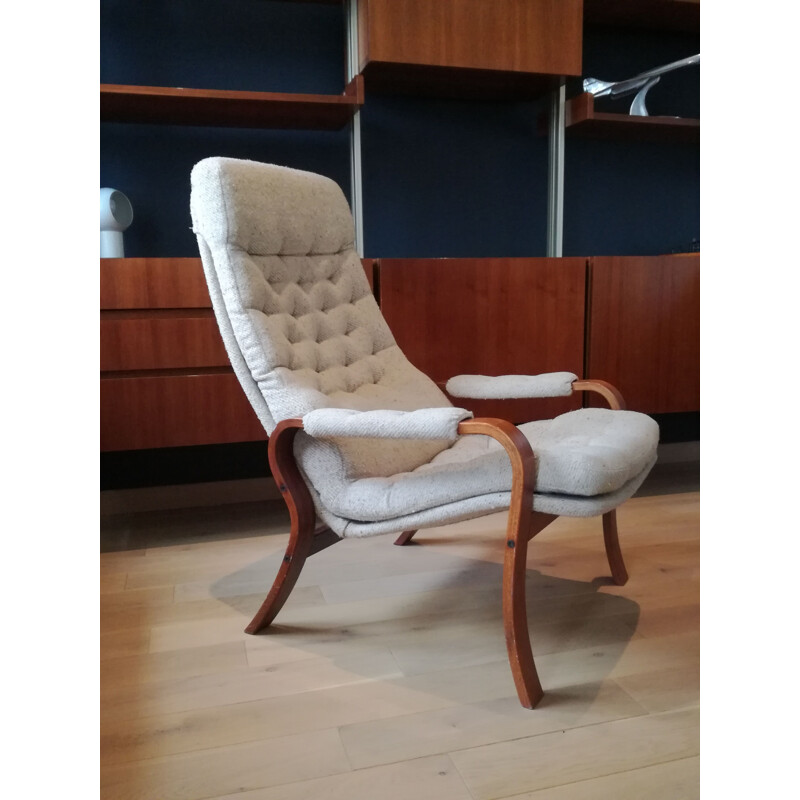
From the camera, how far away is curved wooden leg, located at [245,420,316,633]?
5.14ft

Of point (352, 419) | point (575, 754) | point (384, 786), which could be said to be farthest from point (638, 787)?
point (352, 419)

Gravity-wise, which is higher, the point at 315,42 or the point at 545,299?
the point at 315,42

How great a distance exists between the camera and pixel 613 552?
6.25 ft

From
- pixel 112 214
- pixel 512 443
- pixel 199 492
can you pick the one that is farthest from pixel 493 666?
pixel 112 214

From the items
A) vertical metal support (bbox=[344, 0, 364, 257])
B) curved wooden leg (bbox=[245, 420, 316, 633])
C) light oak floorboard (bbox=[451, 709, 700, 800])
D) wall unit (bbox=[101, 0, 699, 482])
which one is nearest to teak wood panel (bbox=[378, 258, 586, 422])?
wall unit (bbox=[101, 0, 699, 482])

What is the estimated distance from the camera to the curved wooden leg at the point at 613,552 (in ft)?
6.19

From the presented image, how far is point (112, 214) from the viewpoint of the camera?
7.60 feet

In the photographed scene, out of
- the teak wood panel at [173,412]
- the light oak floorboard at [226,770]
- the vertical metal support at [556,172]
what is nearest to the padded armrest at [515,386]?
the teak wood panel at [173,412]

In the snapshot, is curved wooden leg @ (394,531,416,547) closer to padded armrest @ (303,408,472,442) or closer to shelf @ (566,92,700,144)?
padded armrest @ (303,408,472,442)

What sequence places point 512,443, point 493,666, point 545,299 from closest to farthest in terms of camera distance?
point 512,443 < point 493,666 < point 545,299

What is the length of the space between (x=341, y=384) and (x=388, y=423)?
49cm
